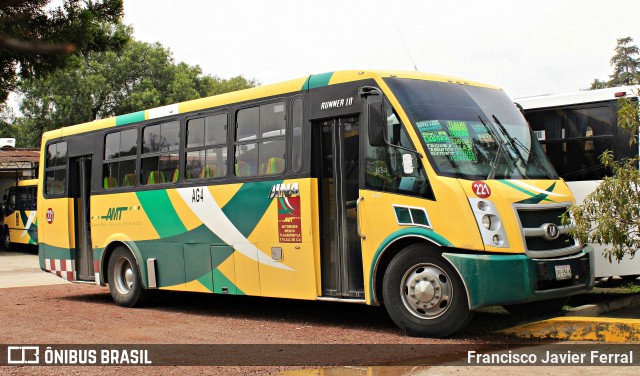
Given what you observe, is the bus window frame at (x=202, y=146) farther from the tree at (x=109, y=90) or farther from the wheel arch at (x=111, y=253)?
the tree at (x=109, y=90)

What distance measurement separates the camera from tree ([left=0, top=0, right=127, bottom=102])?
11.9 feet

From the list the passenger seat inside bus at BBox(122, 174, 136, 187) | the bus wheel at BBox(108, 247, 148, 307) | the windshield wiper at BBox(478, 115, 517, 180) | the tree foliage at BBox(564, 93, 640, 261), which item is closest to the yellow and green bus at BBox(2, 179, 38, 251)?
the bus wheel at BBox(108, 247, 148, 307)

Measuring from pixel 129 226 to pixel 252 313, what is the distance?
9.32ft

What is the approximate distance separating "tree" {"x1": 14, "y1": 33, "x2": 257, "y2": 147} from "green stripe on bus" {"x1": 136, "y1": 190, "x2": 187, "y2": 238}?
35.6 metres

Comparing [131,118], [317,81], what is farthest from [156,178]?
[317,81]

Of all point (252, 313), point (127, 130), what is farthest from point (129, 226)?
point (252, 313)

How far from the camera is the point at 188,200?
12602 mm

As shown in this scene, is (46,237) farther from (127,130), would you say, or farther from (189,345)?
(189,345)

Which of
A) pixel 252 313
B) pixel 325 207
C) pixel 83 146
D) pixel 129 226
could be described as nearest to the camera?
pixel 325 207

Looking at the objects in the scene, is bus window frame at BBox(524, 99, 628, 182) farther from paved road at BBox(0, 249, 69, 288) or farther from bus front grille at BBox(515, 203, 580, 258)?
paved road at BBox(0, 249, 69, 288)

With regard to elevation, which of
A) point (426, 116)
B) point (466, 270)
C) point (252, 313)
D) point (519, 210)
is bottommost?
point (252, 313)

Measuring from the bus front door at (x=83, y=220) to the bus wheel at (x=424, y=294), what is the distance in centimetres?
747

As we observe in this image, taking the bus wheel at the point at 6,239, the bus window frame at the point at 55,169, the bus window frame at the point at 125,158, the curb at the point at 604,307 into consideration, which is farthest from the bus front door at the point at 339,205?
the bus wheel at the point at 6,239

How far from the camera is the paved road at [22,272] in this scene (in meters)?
20.1
